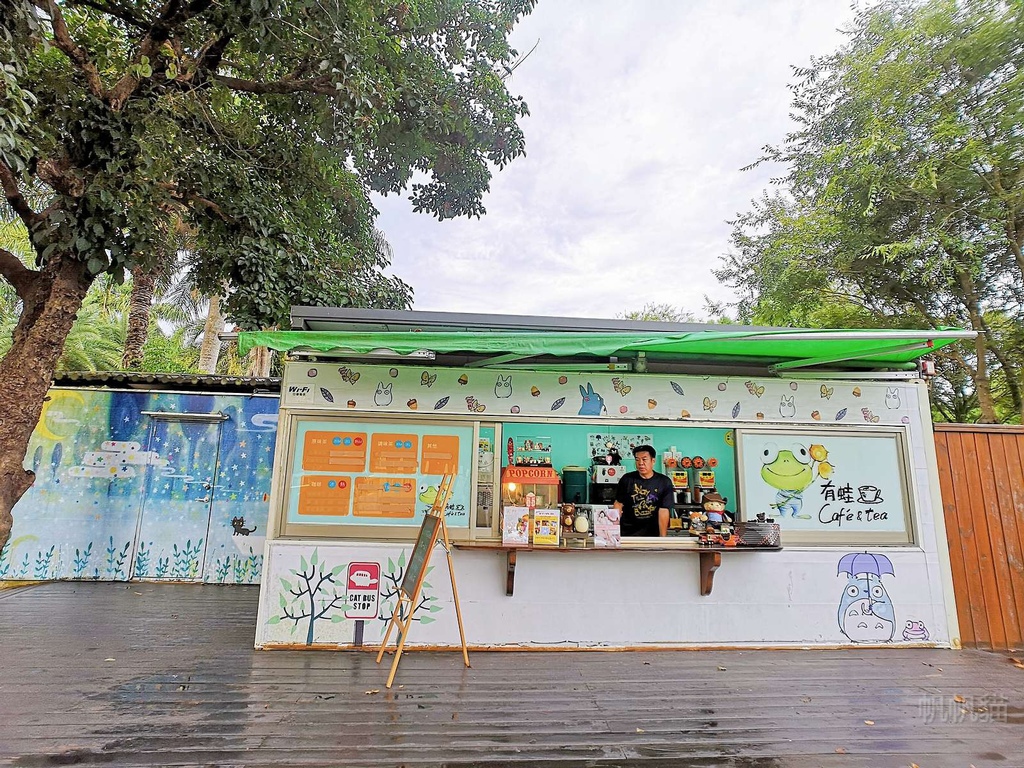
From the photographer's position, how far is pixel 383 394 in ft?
15.1

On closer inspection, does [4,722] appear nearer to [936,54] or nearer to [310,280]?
[310,280]

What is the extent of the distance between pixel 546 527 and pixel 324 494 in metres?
1.96

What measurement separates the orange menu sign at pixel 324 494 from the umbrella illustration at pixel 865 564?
4515 millimetres

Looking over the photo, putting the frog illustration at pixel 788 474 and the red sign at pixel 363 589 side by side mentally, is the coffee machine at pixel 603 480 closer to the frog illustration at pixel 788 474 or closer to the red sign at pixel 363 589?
the frog illustration at pixel 788 474

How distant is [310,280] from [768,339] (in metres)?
5.81

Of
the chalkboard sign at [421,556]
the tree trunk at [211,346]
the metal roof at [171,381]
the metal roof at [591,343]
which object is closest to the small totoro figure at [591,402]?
the metal roof at [591,343]

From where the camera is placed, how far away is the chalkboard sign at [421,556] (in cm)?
375

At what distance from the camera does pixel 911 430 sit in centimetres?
500

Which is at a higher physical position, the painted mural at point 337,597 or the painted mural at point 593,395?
the painted mural at point 593,395

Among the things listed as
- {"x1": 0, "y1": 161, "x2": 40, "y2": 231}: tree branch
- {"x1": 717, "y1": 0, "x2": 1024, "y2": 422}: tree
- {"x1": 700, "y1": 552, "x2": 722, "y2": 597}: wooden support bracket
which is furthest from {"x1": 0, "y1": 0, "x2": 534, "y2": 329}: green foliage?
{"x1": 717, "y1": 0, "x2": 1024, "y2": 422}: tree

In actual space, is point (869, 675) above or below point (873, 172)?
below

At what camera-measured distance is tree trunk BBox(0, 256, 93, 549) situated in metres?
4.77

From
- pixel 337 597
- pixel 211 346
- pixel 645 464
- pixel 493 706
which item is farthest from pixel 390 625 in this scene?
pixel 211 346

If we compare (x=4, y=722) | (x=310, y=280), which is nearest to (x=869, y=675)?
(x=4, y=722)
